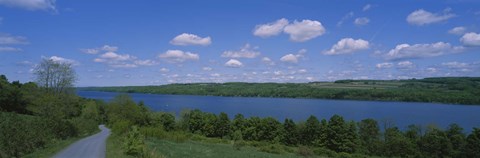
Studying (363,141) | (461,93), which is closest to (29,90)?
(363,141)

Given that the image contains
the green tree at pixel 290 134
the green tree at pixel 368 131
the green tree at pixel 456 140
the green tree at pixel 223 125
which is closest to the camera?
the green tree at pixel 456 140

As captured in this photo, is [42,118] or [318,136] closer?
[42,118]

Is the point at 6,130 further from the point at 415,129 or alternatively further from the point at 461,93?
the point at 461,93

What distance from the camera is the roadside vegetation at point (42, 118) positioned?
2541cm

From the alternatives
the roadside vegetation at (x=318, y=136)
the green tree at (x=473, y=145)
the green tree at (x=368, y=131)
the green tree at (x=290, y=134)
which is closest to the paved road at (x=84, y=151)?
the roadside vegetation at (x=318, y=136)

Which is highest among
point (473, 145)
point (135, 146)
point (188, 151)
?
point (135, 146)

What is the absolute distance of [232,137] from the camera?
79.2m

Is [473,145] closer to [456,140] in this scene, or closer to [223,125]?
[456,140]

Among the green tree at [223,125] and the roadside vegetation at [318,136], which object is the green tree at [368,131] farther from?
the green tree at [223,125]

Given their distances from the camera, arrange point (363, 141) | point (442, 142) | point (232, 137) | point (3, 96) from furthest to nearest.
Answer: point (232, 137) < point (363, 141) < point (442, 142) < point (3, 96)

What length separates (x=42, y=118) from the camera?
3947 cm

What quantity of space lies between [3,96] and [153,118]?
32688 mm

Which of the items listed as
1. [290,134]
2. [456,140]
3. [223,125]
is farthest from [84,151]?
[456,140]

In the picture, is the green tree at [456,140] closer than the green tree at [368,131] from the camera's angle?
Yes
